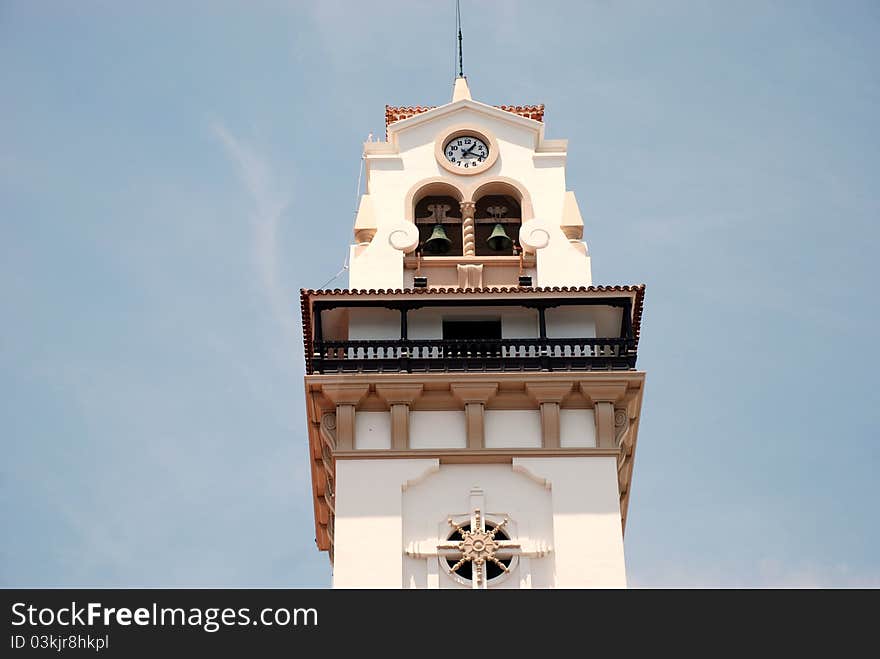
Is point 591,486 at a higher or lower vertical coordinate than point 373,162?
lower

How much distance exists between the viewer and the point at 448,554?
38344mm

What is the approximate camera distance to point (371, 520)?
38688 mm

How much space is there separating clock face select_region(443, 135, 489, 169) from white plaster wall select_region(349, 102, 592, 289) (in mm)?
317

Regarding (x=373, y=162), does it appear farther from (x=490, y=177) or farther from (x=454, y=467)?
(x=454, y=467)

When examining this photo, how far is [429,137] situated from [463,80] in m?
3.00

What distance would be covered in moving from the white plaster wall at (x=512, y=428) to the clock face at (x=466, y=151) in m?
7.16

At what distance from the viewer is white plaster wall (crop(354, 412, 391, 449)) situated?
3984cm

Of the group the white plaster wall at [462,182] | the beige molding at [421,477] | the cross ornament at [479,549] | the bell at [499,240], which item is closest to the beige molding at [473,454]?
the beige molding at [421,477]

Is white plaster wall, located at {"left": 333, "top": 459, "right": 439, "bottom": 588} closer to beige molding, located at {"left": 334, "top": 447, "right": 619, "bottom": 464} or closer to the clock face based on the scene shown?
beige molding, located at {"left": 334, "top": 447, "right": 619, "bottom": 464}

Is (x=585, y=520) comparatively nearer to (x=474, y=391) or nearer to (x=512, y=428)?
(x=512, y=428)

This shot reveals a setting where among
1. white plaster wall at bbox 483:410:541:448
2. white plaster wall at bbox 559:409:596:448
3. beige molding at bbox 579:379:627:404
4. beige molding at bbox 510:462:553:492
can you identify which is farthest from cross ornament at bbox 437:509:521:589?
beige molding at bbox 579:379:627:404

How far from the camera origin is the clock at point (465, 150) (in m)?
44.8
